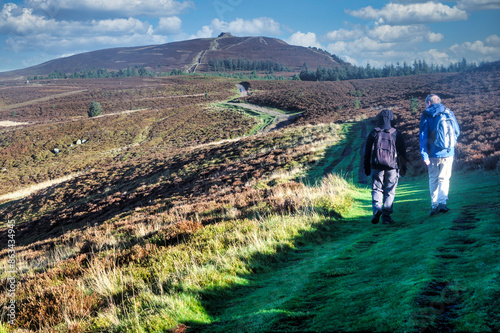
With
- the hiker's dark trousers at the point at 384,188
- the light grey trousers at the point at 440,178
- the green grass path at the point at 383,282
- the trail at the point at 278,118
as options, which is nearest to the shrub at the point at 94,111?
the trail at the point at 278,118

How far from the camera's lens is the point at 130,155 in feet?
164

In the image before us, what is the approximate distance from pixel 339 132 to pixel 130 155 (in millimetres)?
33739

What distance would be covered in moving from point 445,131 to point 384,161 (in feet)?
4.64

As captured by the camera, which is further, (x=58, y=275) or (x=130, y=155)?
(x=130, y=155)

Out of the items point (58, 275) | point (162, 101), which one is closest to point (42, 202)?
point (58, 275)

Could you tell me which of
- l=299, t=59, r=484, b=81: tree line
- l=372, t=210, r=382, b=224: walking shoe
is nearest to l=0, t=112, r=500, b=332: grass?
l=372, t=210, r=382, b=224: walking shoe

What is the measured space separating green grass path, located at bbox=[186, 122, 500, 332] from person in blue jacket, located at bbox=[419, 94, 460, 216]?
0.35m

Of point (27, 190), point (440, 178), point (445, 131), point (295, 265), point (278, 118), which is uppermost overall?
point (278, 118)

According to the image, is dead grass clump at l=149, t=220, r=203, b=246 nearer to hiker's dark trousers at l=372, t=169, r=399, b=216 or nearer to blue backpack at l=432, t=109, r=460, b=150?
hiker's dark trousers at l=372, t=169, r=399, b=216

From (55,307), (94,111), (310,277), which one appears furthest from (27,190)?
(94,111)

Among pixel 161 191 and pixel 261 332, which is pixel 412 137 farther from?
pixel 261 332

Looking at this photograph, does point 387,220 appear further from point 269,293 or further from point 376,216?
point 269,293

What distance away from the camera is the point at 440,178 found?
6.96m

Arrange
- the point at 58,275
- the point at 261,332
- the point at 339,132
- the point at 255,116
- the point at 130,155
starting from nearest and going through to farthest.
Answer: the point at 261,332, the point at 58,275, the point at 339,132, the point at 130,155, the point at 255,116
